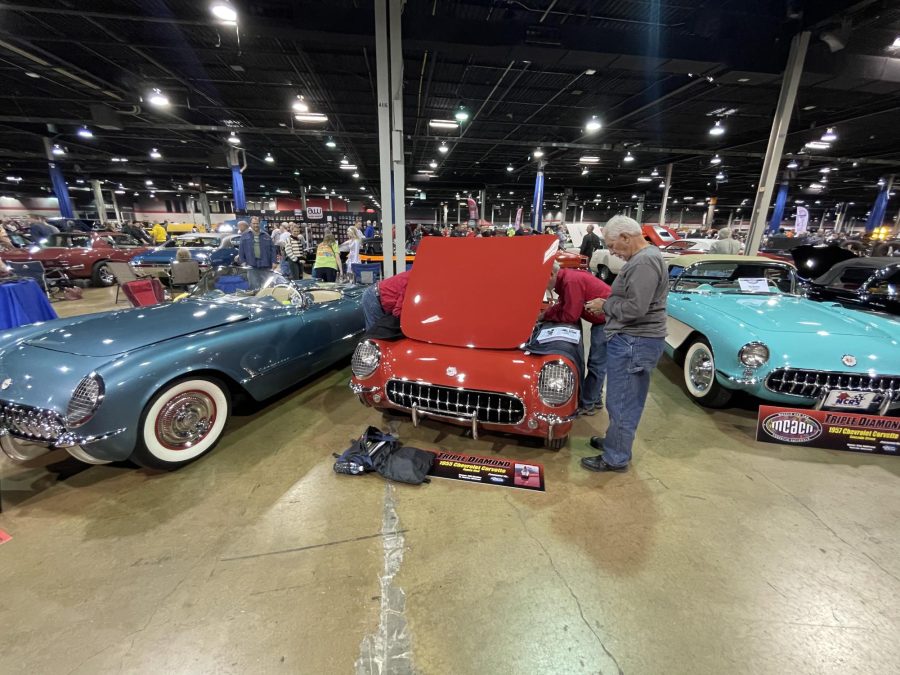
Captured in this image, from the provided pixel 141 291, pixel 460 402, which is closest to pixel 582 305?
pixel 460 402

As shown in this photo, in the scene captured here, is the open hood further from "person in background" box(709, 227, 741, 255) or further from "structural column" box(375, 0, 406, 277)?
"person in background" box(709, 227, 741, 255)

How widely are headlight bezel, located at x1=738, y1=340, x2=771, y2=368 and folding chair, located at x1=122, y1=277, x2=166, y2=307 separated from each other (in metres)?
6.93

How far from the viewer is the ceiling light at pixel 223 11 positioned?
5203 mm

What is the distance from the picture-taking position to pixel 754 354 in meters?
2.93

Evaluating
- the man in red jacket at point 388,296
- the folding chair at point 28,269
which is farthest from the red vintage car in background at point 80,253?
the man in red jacket at point 388,296

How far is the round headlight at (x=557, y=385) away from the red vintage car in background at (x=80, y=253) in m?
11.0

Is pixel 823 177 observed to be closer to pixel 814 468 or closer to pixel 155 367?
pixel 814 468

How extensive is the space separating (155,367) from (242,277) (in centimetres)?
240

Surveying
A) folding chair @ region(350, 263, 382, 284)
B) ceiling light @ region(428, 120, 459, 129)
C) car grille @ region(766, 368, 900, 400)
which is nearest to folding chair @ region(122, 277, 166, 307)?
folding chair @ region(350, 263, 382, 284)

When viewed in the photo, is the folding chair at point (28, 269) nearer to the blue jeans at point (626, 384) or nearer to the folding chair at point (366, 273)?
the folding chair at point (366, 273)

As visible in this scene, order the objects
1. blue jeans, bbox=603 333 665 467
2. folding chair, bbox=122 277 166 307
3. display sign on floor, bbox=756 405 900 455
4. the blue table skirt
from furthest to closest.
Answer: folding chair, bbox=122 277 166 307
the blue table skirt
display sign on floor, bbox=756 405 900 455
blue jeans, bbox=603 333 665 467

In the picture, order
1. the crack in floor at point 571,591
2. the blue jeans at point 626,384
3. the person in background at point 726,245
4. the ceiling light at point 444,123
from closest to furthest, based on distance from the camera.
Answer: the crack in floor at point 571,591
the blue jeans at point 626,384
the person in background at point 726,245
the ceiling light at point 444,123

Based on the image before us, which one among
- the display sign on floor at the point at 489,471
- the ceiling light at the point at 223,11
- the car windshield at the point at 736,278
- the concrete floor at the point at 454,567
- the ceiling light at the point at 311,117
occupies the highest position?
the ceiling light at the point at 311,117

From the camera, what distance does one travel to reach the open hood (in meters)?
2.72
